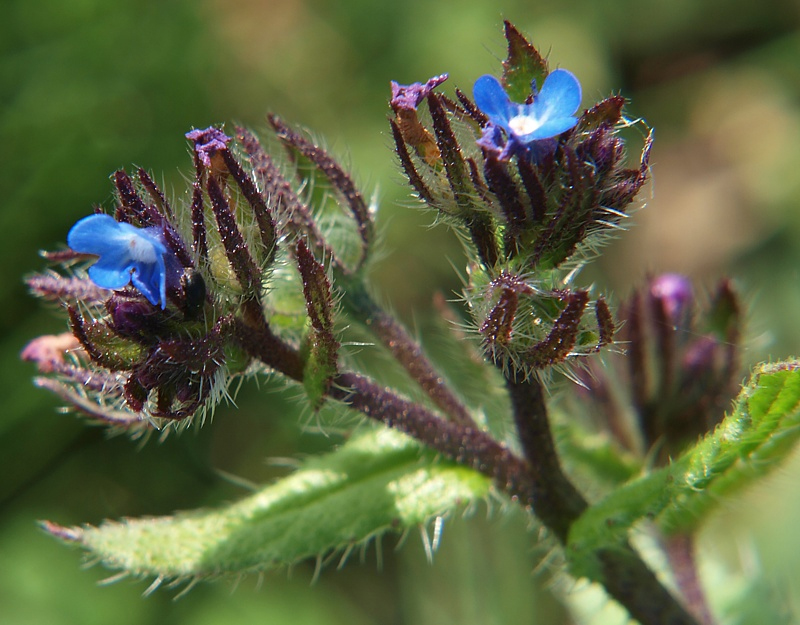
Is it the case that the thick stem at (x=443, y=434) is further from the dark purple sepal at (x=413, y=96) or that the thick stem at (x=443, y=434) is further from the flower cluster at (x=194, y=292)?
the dark purple sepal at (x=413, y=96)

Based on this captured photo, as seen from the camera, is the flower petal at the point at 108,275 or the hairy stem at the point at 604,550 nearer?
the flower petal at the point at 108,275

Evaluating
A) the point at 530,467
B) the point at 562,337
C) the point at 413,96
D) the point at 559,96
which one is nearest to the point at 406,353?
the point at 530,467

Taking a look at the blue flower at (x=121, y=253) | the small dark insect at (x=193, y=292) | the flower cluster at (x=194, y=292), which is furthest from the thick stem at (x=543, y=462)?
the blue flower at (x=121, y=253)

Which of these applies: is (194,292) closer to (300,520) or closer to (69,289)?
(69,289)

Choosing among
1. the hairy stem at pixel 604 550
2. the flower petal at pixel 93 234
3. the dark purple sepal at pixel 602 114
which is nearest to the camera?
the flower petal at pixel 93 234

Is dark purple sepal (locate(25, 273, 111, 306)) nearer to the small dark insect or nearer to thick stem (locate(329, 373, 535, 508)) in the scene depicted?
the small dark insect

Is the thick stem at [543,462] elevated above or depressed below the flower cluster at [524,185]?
below

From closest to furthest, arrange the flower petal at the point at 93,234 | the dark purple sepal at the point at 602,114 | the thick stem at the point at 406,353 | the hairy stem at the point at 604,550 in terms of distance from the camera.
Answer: the flower petal at the point at 93,234
the dark purple sepal at the point at 602,114
the hairy stem at the point at 604,550
the thick stem at the point at 406,353
